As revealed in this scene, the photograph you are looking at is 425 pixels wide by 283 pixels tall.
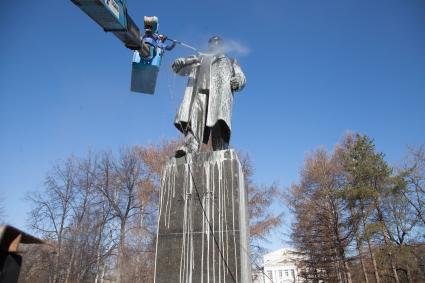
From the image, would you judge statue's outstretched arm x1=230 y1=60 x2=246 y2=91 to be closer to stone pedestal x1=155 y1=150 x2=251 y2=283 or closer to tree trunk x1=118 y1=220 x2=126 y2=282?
stone pedestal x1=155 y1=150 x2=251 y2=283

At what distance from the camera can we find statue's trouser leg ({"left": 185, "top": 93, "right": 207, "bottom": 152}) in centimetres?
515

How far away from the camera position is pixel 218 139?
17.8 ft

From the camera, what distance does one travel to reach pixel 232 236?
4.07m

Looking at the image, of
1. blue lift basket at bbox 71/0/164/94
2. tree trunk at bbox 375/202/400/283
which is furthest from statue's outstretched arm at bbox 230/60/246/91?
tree trunk at bbox 375/202/400/283

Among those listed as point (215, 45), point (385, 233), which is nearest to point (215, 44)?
→ point (215, 45)

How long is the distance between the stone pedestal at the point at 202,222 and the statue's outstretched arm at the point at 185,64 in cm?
210

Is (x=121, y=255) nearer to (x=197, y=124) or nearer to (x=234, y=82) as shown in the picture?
(x=197, y=124)

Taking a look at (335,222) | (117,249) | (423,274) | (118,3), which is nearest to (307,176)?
(335,222)

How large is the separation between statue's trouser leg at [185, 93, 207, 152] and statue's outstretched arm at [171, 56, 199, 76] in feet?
2.58

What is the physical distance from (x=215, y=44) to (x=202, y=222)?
365 cm

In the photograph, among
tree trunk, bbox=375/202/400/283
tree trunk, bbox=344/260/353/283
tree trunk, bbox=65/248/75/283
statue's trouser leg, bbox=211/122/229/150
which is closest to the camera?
statue's trouser leg, bbox=211/122/229/150

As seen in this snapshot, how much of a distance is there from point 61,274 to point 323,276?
19.4 meters

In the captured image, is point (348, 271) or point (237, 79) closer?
point (237, 79)

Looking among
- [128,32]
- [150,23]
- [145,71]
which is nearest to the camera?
[128,32]
